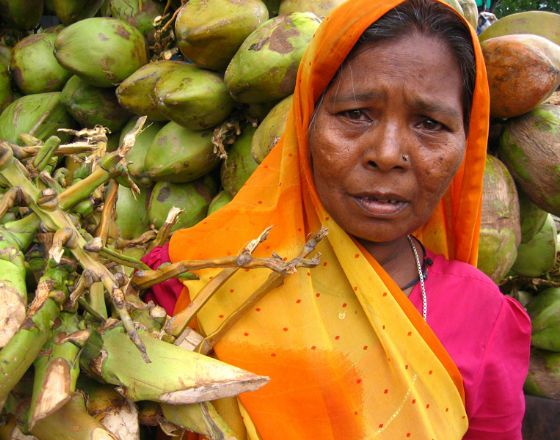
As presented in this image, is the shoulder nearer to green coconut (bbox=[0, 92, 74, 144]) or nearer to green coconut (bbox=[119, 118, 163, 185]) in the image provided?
green coconut (bbox=[119, 118, 163, 185])

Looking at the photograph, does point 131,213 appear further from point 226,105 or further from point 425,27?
point 425,27

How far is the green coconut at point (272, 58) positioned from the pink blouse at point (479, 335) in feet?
2.27

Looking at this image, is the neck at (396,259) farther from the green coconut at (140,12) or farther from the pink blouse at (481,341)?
the green coconut at (140,12)

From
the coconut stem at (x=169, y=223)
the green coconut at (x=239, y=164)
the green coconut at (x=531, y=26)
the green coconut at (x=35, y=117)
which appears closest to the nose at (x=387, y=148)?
the coconut stem at (x=169, y=223)

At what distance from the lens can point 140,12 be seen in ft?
7.48

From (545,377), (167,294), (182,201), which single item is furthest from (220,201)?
(545,377)

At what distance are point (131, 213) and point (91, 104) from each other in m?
0.50

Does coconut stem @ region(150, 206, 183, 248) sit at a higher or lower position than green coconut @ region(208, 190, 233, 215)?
higher

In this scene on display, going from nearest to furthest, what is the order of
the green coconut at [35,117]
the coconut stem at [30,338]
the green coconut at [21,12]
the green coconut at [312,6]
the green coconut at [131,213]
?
the coconut stem at [30,338] < the green coconut at [312,6] < the green coconut at [131,213] < the green coconut at [35,117] < the green coconut at [21,12]

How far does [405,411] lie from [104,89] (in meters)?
1.82

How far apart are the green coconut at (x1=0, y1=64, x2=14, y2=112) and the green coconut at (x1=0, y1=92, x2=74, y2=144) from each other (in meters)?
0.09

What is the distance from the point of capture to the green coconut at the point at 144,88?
200 centimetres

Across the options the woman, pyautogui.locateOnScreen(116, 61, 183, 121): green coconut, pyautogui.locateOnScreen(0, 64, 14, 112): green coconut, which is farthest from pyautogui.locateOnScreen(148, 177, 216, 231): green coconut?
pyautogui.locateOnScreen(0, 64, 14, 112): green coconut

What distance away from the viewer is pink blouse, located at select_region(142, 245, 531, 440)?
114cm
